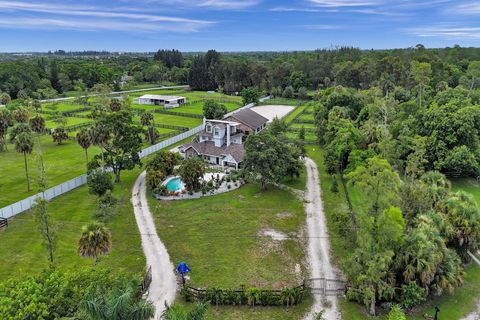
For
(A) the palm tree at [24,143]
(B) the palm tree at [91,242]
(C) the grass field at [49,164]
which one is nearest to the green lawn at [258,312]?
(B) the palm tree at [91,242]

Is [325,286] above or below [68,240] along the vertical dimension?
below

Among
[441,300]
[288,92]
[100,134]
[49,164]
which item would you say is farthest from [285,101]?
[441,300]

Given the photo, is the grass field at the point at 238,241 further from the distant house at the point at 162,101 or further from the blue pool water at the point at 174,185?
the distant house at the point at 162,101

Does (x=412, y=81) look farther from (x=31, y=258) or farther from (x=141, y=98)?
(x=31, y=258)

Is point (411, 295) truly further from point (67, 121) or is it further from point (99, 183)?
point (67, 121)

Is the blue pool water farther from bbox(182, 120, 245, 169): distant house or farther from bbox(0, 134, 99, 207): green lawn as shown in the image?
bbox(0, 134, 99, 207): green lawn

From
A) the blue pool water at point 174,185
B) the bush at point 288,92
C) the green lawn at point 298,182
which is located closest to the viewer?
the blue pool water at point 174,185

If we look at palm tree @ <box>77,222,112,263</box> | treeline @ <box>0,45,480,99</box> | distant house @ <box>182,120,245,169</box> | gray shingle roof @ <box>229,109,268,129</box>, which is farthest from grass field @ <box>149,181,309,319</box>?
treeline @ <box>0,45,480,99</box>
